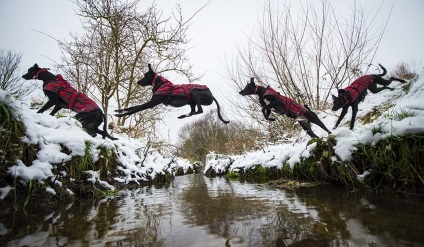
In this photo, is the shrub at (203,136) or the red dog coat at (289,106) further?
the shrub at (203,136)

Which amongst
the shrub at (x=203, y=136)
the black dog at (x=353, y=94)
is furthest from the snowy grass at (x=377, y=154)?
the shrub at (x=203, y=136)

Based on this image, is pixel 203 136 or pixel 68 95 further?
pixel 203 136

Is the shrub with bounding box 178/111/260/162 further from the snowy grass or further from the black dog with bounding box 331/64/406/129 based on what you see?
the snowy grass

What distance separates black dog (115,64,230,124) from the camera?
340 cm

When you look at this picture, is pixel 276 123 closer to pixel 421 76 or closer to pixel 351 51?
pixel 351 51

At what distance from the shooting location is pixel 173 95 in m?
3.43

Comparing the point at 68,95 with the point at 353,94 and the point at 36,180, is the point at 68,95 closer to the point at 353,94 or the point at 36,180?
the point at 36,180

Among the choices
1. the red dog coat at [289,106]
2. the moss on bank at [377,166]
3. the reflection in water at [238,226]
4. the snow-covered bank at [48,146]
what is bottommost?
the reflection in water at [238,226]

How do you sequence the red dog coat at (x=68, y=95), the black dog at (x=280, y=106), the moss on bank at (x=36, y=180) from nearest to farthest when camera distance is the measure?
the moss on bank at (x=36, y=180) → the red dog coat at (x=68, y=95) → the black dog at (x=280, y=106)

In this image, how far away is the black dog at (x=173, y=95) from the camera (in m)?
3.40

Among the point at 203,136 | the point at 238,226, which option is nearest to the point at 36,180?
the point at 238,226

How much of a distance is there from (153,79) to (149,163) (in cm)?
288

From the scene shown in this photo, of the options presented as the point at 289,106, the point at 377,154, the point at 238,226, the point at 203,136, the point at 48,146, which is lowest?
the point at 238,226

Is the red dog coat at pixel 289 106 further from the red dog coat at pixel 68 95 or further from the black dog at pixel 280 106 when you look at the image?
the red dog coat at pixel 68 95
